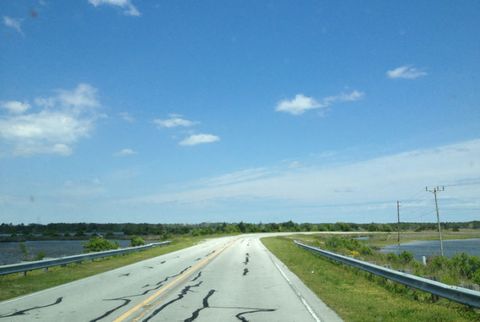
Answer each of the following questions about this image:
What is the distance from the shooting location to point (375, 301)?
13.4 meters

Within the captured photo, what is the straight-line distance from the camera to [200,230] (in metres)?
124

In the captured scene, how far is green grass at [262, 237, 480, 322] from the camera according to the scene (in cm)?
1085

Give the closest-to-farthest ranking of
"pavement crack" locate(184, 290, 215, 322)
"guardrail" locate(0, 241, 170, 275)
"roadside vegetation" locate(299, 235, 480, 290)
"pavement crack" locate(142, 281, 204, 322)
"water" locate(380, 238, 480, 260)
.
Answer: "pavement crack" locate(184, 290, 215, 322) < "pavement crack" locate(142, 281, 204, 322) < "roadside vegetation" locate(299, 235, 480, 290) < "guardrail" locate(0, 241, 170, 275) < "water" locate(380, 238, 480, 260)

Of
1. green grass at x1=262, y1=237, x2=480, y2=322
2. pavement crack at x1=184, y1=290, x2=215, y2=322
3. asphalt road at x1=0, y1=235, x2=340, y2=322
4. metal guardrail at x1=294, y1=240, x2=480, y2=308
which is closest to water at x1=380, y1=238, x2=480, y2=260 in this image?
green grass at x1=262, y1=237, x2=480, y2=322

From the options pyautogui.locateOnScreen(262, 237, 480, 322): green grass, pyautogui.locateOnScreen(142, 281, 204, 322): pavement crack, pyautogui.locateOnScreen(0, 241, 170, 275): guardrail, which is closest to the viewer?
pyautogui.locateOnScreen(142, 281, 204, 322): pavement crack

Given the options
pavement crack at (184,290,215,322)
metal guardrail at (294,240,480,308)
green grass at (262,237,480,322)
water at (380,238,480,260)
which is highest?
metal guardrail at (294,240,480,308)

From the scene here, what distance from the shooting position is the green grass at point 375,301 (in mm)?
10852

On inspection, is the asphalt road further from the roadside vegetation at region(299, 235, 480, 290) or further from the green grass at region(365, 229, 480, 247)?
the green grass at region(365, 229, 480, 247)

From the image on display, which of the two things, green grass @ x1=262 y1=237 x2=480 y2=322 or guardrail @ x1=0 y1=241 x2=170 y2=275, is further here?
guardrail @ x1=0 y1=241 x2=170 y2=275

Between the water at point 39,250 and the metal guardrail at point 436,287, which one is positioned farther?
the water at point 39,250

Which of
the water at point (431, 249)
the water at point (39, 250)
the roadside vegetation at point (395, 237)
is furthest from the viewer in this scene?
the roadside vegetation at point (395, 237)

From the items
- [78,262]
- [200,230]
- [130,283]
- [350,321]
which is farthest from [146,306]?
[200,230]

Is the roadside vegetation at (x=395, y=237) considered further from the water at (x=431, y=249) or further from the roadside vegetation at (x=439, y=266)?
the roadside vegetation at (x=439, y=266)

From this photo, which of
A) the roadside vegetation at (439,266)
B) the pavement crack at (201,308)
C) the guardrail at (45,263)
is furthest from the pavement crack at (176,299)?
the guardrail at (45,263)
